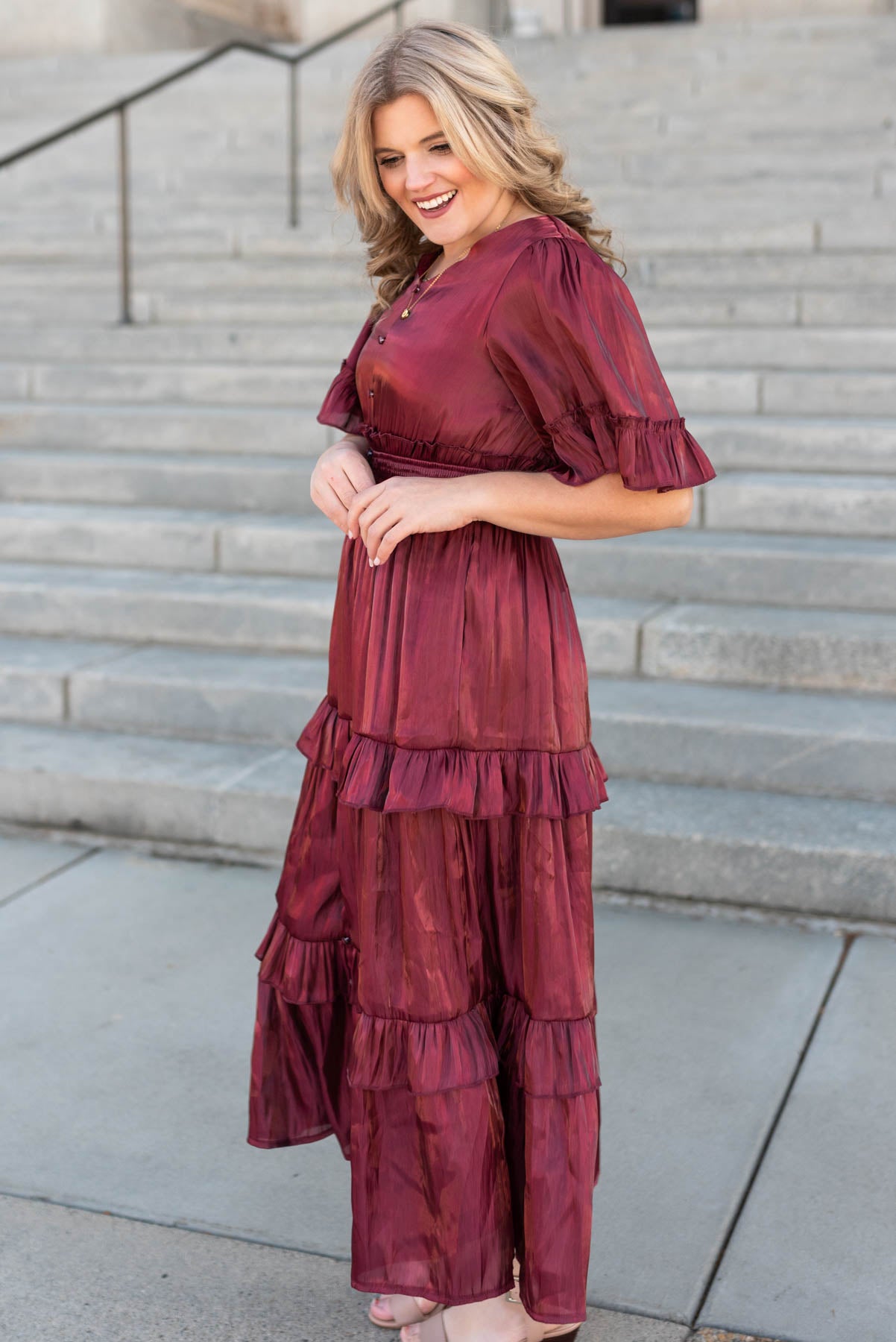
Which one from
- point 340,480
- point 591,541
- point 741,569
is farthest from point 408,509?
point 591,541

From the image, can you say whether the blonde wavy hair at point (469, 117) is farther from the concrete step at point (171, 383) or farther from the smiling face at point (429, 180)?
the concrete step at point (171, 383)

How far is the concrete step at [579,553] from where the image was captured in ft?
15.6

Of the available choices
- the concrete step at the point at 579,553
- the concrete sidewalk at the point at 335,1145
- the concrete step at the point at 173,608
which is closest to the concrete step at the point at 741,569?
the concrete step at the point at 579,553

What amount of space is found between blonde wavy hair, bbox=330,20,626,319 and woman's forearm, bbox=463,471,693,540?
1.17ft

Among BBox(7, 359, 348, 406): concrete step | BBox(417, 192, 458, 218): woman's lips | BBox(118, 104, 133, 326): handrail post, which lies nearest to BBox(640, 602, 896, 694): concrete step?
BBox(7, 359, 348, 406): concrete step

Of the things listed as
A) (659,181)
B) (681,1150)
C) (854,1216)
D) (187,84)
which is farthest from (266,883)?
(187,84)

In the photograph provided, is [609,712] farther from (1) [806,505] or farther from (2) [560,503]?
(2) [560,503]

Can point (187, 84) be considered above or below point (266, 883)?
above

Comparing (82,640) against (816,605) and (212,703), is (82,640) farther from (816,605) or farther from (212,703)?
(816,605)

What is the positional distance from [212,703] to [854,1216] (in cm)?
279

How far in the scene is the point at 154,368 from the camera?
6797 mm

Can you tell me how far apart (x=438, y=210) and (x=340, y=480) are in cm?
40

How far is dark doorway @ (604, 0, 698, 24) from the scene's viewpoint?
19469 millimetres

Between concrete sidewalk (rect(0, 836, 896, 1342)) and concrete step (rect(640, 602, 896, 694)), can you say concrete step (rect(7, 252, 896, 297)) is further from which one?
concrete sidewalk (rect(0, 836, 896, 1342))
